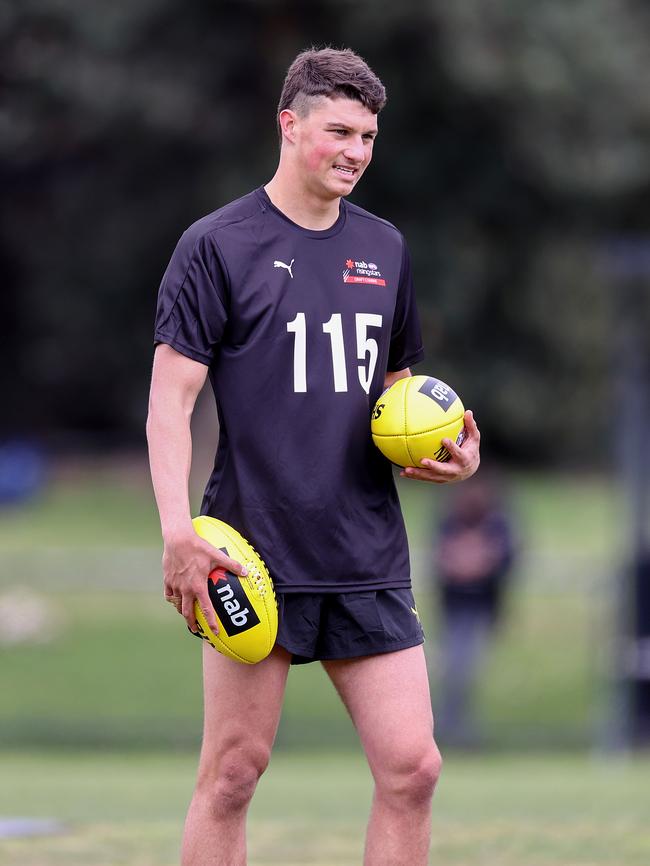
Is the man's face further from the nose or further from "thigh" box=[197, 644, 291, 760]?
"thigh" box=[197, 644, 291, 760]

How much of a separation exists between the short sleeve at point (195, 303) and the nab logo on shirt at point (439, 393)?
0.65 m

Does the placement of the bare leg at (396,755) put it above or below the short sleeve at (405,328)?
below

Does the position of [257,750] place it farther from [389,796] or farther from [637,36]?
[637,36]

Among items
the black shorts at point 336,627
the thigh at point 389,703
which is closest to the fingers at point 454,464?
the black shorts at point 336,627

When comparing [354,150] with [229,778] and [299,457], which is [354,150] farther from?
[229,778]

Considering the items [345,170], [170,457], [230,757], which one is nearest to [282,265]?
[345,170]

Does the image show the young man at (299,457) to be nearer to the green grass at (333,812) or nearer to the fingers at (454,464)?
the fingers at (454,464)

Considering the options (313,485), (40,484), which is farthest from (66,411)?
(313,485)

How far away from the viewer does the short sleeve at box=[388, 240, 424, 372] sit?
4.82 meters

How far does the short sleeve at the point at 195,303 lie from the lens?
4.41 meters

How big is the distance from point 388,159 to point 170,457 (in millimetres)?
26999

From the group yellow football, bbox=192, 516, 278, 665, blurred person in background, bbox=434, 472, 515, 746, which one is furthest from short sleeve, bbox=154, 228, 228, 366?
blurred person in background, bbox=434, 472, 515, 746

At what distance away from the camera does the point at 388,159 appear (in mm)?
30781

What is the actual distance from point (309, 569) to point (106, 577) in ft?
63.0
